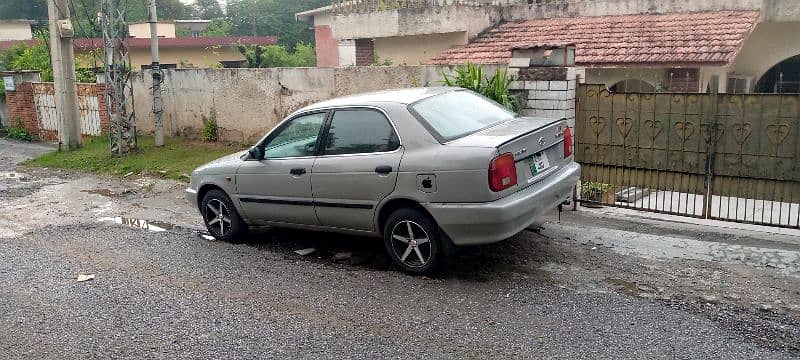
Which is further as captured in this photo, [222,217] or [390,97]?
[222,217]

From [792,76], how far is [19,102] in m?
19.2

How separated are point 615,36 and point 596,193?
6.43 m

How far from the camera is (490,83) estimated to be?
8.27 meters

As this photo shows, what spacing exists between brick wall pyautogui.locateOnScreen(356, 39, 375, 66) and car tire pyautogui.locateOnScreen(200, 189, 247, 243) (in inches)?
371

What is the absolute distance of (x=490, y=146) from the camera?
542 cm

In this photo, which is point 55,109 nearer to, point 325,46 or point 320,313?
point 320,313

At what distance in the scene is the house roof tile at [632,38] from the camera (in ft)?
39.2

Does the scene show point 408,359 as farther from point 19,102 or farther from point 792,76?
point 19,102

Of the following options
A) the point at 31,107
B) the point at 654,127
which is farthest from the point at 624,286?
the point at 31,107

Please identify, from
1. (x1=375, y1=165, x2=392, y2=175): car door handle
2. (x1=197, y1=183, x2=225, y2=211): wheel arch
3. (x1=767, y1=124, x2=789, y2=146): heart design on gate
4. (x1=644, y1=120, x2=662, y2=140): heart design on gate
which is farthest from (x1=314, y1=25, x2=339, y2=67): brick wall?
(x1=375, y1=165, x2=392, y2=175): car door handle

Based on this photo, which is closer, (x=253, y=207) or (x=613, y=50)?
(x=253, y=207)

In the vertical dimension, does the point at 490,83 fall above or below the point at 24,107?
above

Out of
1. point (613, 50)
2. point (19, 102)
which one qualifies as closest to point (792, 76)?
point (613, 50)

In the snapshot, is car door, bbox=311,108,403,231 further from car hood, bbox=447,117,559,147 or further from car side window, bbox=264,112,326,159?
car hood, bbox=447,117,559,147
